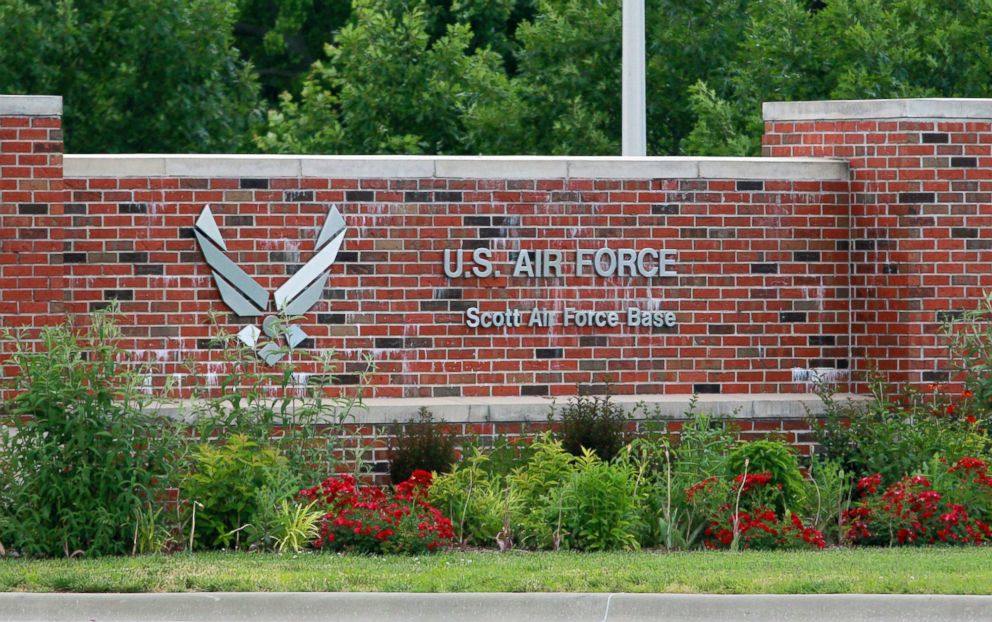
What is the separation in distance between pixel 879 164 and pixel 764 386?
75.8 inches

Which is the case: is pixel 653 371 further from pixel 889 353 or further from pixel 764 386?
pixel 889 353

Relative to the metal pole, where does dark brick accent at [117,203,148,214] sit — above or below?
below

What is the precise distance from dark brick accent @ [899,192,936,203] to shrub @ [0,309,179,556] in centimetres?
580

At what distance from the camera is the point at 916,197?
12.4 meters

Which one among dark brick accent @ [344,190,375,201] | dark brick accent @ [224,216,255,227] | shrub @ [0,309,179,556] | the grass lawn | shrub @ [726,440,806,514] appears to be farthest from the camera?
dark brick accent @ [344,190,375,201]

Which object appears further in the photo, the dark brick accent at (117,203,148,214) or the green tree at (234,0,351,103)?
the green tree at (234,0,351,103)

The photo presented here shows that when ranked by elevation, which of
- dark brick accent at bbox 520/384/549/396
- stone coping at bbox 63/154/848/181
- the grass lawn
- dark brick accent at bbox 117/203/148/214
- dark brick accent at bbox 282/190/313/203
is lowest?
the grass lawn

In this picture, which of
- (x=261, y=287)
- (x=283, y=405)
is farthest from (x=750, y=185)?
(x=283, y=405)

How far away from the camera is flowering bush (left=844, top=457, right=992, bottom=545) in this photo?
1072 centimetres

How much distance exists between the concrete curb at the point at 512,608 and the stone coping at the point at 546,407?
2858 mm

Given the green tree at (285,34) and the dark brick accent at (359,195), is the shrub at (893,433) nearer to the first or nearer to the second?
the dark brick accent at (359,195)

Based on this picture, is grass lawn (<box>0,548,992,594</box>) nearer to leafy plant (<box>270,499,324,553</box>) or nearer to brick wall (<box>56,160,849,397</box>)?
leafy plant (<box>270,499,324,553</box>)

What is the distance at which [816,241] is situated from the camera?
12.7 m

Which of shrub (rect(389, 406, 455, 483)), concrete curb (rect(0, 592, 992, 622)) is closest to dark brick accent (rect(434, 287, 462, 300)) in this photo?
shrub (rect(389, 406, 455, 483))
